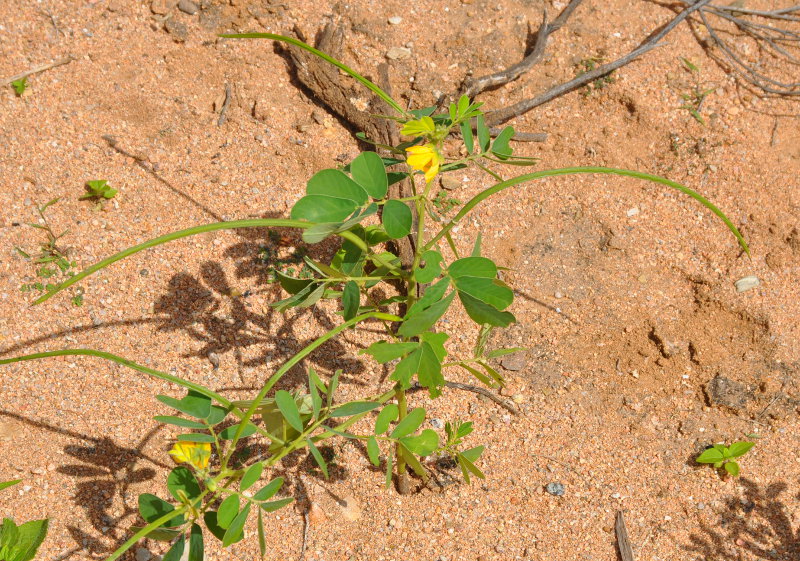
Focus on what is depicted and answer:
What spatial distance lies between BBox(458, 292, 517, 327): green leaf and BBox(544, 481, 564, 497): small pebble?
0.82m

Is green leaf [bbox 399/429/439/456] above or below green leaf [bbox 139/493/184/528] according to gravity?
above

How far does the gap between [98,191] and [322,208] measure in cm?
134

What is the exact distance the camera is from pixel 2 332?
1975mm

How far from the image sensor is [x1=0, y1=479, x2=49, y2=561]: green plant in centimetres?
131

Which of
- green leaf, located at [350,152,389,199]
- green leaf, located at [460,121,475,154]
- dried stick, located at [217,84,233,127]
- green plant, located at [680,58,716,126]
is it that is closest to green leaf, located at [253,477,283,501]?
green leaf, located at [350,152,389,199]

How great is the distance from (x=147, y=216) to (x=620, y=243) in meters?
1.72

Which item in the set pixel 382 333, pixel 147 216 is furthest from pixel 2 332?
pixel 382 333

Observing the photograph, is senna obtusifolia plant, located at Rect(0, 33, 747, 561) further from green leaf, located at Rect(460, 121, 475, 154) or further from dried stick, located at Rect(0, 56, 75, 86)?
dried stick, located at Rect(0, 56, 75, 86)

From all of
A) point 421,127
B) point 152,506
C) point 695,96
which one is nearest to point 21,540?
point 152,506

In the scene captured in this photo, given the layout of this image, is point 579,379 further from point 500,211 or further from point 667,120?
point 667,120

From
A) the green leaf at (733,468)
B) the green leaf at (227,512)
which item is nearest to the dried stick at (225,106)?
the green leaf at (227,512)

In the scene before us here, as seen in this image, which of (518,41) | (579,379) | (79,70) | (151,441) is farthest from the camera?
(518,41)

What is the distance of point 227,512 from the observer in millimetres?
1270

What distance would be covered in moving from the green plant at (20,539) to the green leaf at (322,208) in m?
0.80
